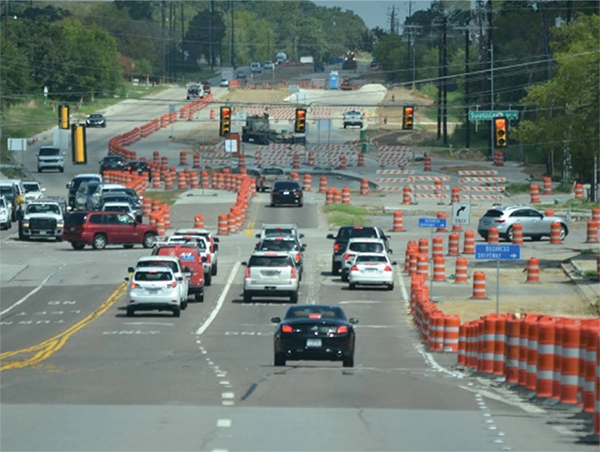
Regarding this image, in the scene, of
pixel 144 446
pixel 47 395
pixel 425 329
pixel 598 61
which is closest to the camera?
pixel 144 446

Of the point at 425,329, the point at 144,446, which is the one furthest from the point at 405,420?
the point at 425,329

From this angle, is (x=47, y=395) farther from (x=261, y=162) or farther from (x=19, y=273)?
(x=261, y=162)

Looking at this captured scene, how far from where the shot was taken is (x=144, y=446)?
16.5m

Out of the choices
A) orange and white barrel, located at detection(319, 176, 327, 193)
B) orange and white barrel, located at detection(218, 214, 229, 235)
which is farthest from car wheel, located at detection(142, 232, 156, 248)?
orange and white barrel, located at detection(319, 176, 327, 193)

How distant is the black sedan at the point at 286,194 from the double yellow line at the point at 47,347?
101 feet

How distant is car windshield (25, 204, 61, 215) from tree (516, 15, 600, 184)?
65.2 feet

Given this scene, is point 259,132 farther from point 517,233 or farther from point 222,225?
point 517,233

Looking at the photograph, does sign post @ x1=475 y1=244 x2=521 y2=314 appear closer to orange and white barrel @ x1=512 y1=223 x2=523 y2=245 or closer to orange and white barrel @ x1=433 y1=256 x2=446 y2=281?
orange and white barrel @ x1=433 y1=256 x2=446 y2=281

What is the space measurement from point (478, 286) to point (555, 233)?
17.7 meters

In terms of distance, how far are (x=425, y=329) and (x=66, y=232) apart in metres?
27.2

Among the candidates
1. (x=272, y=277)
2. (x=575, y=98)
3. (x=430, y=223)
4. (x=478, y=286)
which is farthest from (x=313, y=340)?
(x=575, y=98)

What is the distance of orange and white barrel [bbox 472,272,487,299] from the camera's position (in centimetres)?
4456

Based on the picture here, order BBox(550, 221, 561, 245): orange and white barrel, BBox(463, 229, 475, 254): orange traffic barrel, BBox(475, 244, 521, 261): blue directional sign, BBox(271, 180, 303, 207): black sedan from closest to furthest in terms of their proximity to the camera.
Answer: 1. BBox(475, 244, 521, 261): blue directional sign
2. BBox(463, 229, 475, 254): orange traffic barrel
3. BBox(550, 221, 561, 245): orange and white barrel
4. BBox(271, 180, 303, 207): black sedan

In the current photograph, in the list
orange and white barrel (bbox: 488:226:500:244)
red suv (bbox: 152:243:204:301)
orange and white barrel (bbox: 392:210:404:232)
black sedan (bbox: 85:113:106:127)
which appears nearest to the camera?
red suv (bbox: 152:243:204:301)
